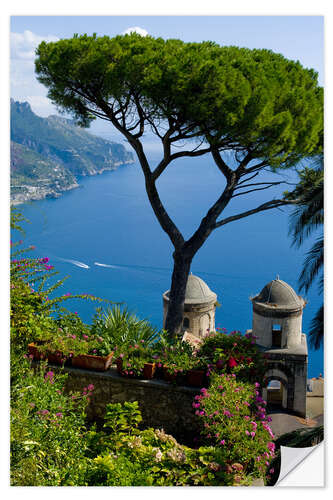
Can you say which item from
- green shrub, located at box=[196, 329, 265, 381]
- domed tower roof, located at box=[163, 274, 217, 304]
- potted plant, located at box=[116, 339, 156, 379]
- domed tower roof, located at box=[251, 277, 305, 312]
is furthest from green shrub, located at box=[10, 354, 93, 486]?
domed tower roof, located at box=[251, 277, 305, 312]

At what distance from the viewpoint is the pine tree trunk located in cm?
600

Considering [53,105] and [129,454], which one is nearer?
[129,454]

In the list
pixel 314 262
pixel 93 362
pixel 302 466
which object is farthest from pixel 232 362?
pixel 314 262

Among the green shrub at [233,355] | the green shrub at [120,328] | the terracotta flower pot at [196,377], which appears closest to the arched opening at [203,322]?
the green shrub at [120,328]

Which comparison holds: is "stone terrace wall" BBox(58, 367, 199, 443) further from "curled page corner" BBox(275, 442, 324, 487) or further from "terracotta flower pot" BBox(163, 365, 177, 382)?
"curled page corner" BBox(275, 442, 324, 487)

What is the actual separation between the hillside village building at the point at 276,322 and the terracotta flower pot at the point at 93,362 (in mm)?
4031

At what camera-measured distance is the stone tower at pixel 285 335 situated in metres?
8.80

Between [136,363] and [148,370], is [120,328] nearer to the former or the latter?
[136,363]

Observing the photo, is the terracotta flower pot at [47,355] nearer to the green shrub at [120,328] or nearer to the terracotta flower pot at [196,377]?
the green shrub at [120,328]
